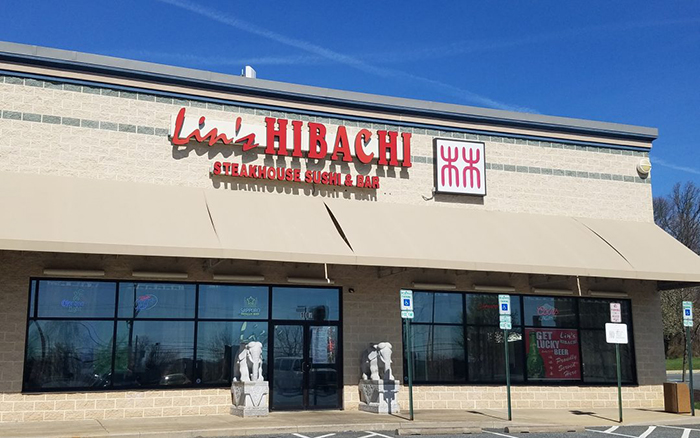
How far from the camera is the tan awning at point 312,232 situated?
15.9m

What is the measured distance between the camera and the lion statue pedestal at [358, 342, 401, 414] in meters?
18.2

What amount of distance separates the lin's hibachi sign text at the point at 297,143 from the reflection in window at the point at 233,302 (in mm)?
2782

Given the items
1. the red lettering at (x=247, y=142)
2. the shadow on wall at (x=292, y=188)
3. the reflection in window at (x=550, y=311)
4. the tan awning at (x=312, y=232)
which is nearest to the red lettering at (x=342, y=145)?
the shadow on wall at (x=292, y=188)

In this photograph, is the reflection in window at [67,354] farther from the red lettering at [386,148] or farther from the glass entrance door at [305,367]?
the red lettering at [386,148]

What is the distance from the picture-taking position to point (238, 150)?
63.3 ft

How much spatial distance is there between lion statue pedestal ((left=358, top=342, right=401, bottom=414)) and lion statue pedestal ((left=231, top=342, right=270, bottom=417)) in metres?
2.58

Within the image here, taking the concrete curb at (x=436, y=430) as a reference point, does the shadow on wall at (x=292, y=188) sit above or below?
above

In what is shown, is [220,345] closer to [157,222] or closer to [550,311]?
[157,222]

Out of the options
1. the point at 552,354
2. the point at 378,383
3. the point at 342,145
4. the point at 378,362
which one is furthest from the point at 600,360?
the point at 342,145

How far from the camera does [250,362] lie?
17.5 m

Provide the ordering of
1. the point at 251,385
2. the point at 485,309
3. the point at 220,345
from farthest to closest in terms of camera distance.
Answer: the point at 485,309 < the point at 220,345 < the point at 251,385

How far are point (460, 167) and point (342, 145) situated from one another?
351cm

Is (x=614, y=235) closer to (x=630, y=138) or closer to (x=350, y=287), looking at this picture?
(x=630, y=138)

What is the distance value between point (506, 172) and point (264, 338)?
845 centimetres
